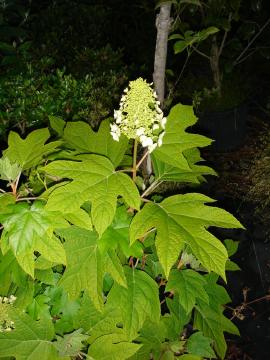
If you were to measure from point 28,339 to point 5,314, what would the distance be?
0.41 feet

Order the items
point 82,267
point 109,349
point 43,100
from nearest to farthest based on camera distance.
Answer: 1. point 82,267
2. point 109,349
3. point 43,100

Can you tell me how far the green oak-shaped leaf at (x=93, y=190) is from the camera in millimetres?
1090

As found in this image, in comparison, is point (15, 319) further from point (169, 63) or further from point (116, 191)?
point (169, 63)

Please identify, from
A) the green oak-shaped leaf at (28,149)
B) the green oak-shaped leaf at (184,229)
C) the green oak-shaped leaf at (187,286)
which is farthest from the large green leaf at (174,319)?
the green oak-shaped leaf at (28,149)

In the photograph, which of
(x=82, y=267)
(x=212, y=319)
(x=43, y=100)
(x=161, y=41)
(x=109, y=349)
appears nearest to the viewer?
(x=82, y=267)

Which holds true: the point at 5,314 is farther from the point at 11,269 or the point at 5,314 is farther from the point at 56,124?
the point at 56,124

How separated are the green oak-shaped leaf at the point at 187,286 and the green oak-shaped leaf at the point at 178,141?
0.41 meters

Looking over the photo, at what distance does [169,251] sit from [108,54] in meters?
2.75

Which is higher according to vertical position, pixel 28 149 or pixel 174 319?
pixel 28 149

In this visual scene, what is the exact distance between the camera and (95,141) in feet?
4.53

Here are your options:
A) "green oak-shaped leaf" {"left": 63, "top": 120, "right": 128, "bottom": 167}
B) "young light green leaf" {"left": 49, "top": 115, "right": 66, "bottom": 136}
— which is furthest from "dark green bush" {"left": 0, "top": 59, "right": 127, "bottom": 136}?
"green oak-shaped leaf" {"left": 63, "top": 120, "right": 128, "bottom": 167}

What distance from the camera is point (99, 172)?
45.9 inches

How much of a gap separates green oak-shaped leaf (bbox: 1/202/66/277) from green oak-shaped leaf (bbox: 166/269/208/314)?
0.46 meters

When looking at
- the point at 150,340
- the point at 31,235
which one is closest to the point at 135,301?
the point at 150,340
